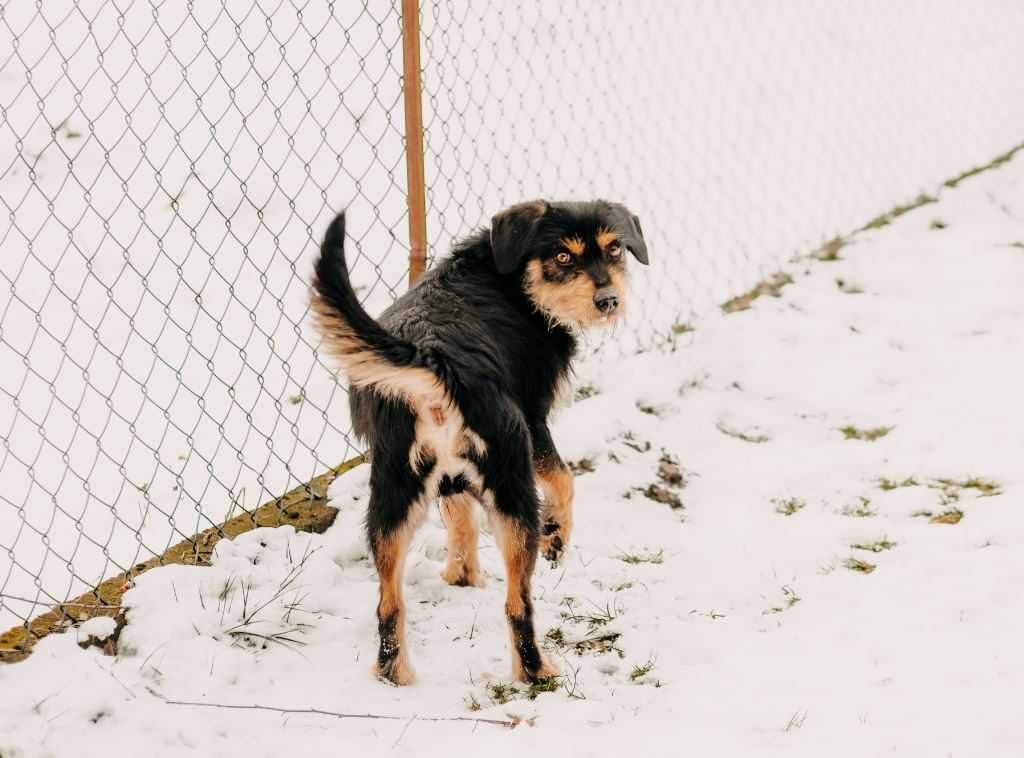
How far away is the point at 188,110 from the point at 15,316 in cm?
235

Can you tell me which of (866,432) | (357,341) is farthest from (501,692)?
(866,432)

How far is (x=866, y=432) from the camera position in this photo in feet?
15.4

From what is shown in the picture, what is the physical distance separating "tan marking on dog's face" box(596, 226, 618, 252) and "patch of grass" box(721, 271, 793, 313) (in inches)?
110

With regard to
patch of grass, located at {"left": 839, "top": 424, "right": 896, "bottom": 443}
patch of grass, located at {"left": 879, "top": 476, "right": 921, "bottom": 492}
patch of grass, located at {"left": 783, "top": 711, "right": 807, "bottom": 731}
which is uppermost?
patch of grass, located at {"left": 783, "top": 711, "right": 807, "bottom": 731}

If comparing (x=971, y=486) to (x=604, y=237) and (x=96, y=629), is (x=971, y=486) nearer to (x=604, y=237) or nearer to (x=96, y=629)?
(x=604, y=237)

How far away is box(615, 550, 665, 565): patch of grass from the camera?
145 inches

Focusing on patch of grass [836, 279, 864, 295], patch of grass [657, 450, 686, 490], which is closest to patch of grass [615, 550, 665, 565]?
patch of grass [657, 450, 686, 490]

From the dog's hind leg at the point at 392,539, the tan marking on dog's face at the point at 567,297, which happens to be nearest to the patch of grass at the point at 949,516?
the tan marking on dog's face at the point at 567,297

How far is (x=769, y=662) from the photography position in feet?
9.66

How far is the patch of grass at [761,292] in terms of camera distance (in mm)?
5996

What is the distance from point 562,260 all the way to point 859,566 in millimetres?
1621

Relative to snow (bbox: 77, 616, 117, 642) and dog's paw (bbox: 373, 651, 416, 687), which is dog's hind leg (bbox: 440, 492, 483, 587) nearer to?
dog's paw (bbox: 373, 651, 416, 687)

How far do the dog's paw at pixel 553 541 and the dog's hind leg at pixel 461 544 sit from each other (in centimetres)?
26

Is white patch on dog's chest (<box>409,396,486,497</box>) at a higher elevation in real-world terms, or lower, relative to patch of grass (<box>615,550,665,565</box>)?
higher
